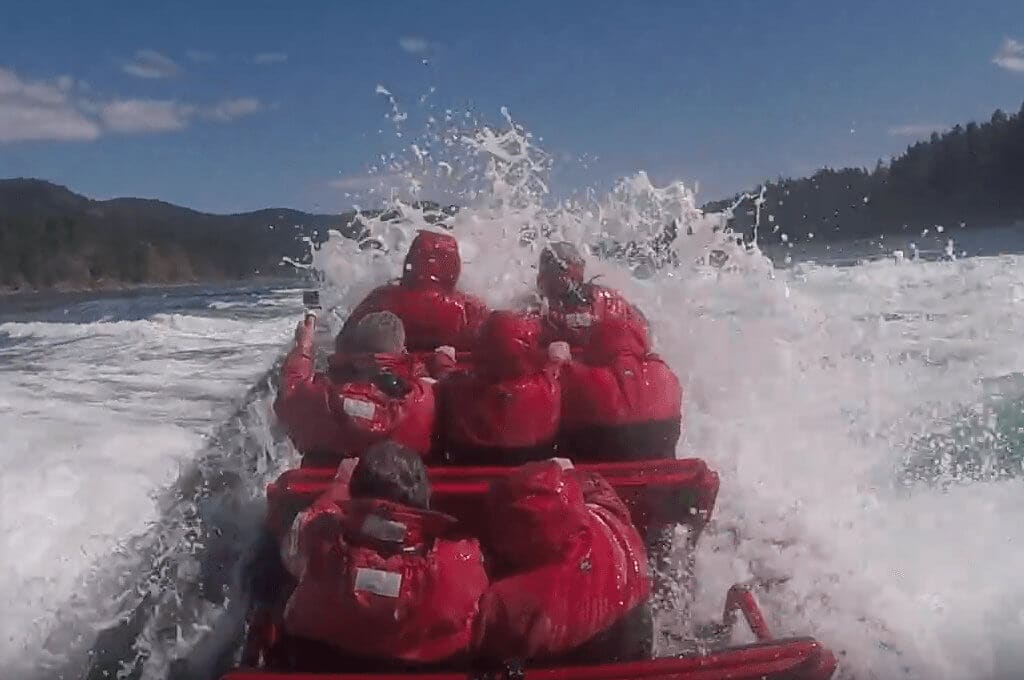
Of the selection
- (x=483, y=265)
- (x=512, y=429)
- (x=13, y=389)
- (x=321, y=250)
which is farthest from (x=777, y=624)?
(x=13, y=389)

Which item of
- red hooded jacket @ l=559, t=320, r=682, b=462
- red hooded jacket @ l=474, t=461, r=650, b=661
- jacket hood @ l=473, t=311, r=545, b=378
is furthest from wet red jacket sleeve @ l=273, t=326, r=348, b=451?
red hooded jacket @ l=474, t=461, r=650, b=661

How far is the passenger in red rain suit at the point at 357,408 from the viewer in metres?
4.62

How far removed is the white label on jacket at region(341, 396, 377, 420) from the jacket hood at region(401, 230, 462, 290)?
2.63 meters

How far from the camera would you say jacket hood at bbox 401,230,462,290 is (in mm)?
7152

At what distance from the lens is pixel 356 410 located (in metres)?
4.55

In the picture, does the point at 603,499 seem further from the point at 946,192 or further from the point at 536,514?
the point at 946,192

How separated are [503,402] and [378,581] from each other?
175cm

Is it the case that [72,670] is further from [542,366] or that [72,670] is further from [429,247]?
[429,247]

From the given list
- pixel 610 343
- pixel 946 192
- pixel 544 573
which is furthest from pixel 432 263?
pixel 946 192

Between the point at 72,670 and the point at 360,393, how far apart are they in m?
1.78

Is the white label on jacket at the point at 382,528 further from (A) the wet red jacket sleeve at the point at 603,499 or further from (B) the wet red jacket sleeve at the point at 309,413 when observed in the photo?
(B) the wet red jacket sleeve at the point at 309,413

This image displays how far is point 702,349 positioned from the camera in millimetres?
9039

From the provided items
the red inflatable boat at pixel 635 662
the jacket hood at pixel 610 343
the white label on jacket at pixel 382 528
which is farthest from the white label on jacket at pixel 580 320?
the white label on jacket at pixel 382 528

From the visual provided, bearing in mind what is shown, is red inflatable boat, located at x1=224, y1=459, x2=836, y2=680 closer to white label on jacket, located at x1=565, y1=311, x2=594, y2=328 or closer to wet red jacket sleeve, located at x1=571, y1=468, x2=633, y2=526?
wet red jacket sleeve, located at x1=571, y1=468, x2=633, y2=526
